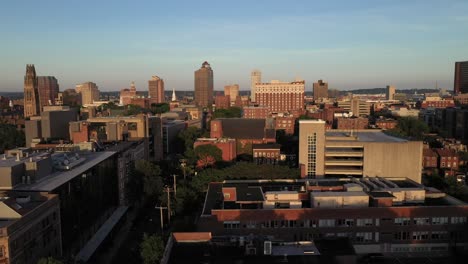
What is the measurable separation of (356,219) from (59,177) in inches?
1011

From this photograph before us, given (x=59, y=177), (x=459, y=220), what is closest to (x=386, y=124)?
(x=459, y=220)

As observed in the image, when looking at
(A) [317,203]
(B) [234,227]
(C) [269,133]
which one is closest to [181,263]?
(B) [234,227]

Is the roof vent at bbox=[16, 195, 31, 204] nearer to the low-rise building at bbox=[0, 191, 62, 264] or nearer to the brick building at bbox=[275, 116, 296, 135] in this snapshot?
the low-rise building at bbox=[0, 191, 62, 264]

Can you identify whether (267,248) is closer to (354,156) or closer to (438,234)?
(438,234)

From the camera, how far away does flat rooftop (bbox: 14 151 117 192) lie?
103ft

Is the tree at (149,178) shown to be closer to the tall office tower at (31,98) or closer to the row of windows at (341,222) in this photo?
the row of windows at (341,222)

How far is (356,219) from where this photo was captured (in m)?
35.1

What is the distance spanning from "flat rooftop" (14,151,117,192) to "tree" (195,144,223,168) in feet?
79.7

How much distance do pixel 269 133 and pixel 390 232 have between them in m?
53.3

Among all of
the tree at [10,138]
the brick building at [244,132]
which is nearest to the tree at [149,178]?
the brick building at [244,132]

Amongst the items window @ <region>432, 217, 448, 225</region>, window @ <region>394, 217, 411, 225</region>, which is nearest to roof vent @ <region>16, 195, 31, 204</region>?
window @ <region>394, 217, 411, 225</region>

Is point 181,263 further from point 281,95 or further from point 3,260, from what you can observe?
point 281,95

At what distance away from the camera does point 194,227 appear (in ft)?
119

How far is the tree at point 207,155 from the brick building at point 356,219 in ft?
96.8
